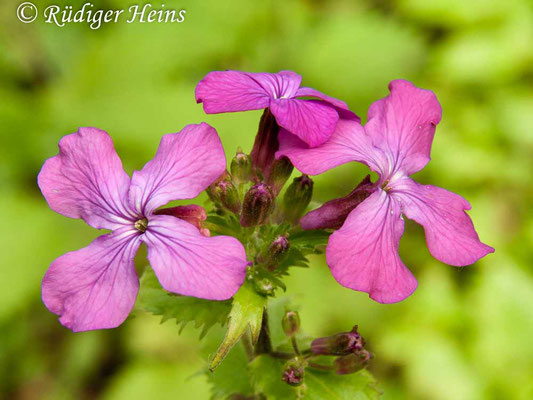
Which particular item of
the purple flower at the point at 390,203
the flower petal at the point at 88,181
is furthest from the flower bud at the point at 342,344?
the flower petal at the point at 88,181

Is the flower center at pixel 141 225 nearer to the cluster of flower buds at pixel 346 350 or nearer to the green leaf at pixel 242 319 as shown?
the green leaf at pixel 242 319

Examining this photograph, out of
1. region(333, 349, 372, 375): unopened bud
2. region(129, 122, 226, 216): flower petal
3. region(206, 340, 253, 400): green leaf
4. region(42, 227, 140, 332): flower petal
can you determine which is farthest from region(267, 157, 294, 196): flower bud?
region(206, 340, 253, 400): green leaf

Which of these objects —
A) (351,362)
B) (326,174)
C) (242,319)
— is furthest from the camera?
(326,174)

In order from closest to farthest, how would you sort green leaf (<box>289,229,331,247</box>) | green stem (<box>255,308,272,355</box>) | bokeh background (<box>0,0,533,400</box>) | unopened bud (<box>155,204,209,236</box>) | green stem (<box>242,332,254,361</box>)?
unopened bud (<box>155,204,209,236</box>) → green leaf (<box>289,229,331,247</box>) → green stem (<box>255,308,272,355</box>) → green stem (<box>242,332,254,361</box>) → bokeh background (<box>0,0,533,400</box>)

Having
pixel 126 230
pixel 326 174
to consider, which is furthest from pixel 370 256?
pixel 326 174

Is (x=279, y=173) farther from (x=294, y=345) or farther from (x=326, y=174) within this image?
(x=326, y=174)

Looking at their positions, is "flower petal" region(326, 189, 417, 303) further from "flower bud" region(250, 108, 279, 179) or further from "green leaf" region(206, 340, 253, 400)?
"green leaf" region(206, 340, 253, 400)
